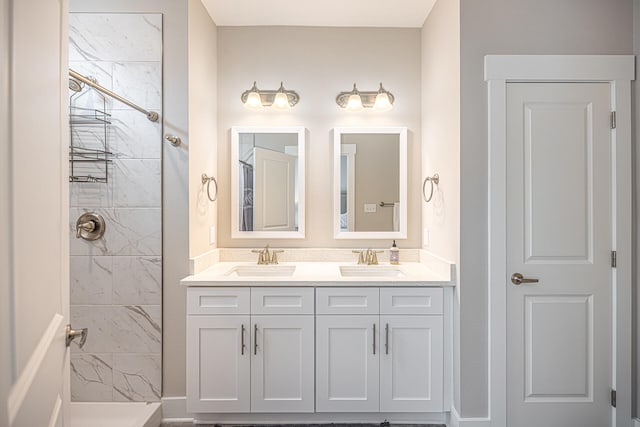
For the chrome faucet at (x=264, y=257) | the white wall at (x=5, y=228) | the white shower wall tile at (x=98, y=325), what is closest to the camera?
the white wall at (x=5, y=228)

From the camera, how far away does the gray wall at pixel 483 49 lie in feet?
7.00

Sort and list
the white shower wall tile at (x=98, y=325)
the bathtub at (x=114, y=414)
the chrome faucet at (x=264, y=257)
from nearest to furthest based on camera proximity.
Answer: the bathtub at (x=114, y=414)
the white shower wall tile at (x=98, y=325)
the chrome faucet at (x=264, y=257)

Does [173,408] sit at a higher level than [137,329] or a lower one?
lower

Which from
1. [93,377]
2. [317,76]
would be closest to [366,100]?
[317,76]

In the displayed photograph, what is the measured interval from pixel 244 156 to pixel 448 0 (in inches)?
69.0

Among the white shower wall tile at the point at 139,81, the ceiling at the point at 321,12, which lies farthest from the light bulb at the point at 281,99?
the white shower wall tile at the point at 139,81

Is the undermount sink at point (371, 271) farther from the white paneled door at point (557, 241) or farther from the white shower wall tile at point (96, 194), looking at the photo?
the white shower wall tile at point (96, 194)

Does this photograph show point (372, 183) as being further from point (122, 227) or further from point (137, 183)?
point (122, 227)

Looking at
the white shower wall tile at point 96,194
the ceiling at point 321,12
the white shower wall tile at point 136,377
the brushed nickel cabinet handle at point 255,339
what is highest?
the ceiling at point 321,12

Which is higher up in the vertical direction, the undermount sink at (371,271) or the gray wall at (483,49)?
the gray wall at (483,49)

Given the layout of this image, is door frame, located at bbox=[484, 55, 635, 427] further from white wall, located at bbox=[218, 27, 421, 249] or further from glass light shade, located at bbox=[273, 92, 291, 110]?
glass light shade, located at bbox=[273, 92, 291, 110]

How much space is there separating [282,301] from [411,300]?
0.78 metres

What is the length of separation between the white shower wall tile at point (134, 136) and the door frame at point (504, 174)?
200 cm

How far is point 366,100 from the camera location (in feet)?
9.55
